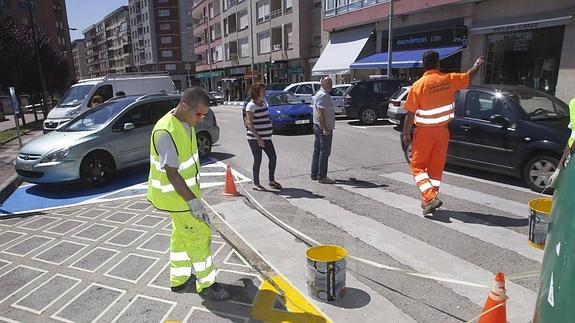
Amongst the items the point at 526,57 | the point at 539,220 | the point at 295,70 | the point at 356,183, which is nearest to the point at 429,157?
the point at 539,220

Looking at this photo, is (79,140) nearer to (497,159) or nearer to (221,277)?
(221,277)

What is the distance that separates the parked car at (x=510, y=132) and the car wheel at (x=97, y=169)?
6.49 m

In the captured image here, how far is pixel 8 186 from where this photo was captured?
842 cm

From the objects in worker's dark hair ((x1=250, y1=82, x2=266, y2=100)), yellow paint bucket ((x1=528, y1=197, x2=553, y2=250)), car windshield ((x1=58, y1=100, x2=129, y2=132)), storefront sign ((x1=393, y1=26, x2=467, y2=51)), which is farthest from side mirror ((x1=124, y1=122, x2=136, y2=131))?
storefront sign ((x1=393, y1=26, x2=467, y2=51))

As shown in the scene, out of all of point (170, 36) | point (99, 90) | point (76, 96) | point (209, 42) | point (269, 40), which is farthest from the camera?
point (170, 36)

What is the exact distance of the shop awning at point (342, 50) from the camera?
28078mm

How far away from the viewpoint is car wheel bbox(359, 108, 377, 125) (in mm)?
17297

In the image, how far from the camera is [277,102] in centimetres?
1568

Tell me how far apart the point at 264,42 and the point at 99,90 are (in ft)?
108

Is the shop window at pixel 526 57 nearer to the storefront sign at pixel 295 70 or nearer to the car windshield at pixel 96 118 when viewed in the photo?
the car windshield at pixel 96 118

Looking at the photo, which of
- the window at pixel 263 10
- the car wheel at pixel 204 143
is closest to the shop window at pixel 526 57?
the car wheel at pixel 204 143

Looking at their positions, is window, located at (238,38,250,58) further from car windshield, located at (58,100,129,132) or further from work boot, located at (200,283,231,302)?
work boot, located at (200,283,231,302)

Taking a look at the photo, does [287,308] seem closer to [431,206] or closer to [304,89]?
[431,206]

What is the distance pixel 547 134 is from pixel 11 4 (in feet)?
271
